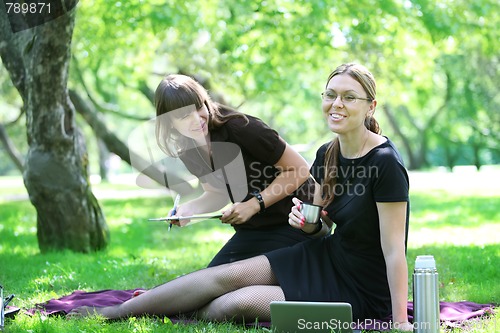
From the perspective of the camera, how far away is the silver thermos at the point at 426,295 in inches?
131

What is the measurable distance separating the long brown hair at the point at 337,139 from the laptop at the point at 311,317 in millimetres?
769

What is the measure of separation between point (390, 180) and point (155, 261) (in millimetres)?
3820

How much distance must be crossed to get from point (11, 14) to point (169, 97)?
337 cm

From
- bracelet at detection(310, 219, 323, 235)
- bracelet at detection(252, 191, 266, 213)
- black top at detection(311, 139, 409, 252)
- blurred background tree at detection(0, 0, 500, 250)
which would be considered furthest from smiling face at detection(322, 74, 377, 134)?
blurred background tree at detection(0, 0, 500, 250)

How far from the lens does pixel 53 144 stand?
7.02 m

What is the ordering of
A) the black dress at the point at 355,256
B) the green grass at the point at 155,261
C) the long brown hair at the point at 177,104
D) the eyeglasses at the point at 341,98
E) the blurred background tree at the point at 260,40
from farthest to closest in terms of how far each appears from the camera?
the blurred background tree at the point at 260,40 → the long brown hair at the point at 177,104 → the green grass at the point at 155,261 → the eyeglasses at the point at 341,98 → the black dress at the point at 355,256

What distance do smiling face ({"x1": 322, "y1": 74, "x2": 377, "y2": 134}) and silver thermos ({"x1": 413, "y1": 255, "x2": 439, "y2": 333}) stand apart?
0.87 metres

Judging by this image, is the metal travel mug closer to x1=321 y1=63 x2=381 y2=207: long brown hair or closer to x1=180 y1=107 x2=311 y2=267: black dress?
x1=321 y1=63 x2=381 y2=207: long brown hair

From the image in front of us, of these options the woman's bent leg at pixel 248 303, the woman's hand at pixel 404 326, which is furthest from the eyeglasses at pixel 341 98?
the woman's hand at pixel 404 326

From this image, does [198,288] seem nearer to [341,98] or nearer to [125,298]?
[125,298]

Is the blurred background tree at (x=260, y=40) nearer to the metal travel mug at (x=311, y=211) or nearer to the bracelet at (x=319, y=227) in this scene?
the bracelet at (x=319, y=227)

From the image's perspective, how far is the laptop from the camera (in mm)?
3408

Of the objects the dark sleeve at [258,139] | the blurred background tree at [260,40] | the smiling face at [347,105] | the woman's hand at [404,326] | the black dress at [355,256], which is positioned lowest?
the woman's hand at [404,326]
